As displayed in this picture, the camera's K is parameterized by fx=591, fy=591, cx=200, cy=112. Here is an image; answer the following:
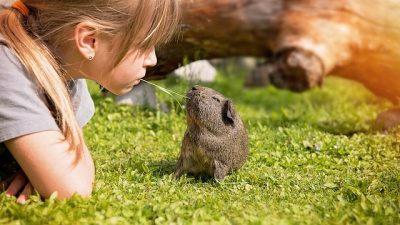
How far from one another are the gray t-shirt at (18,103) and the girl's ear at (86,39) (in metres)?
0.36

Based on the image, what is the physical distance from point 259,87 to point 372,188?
6903 millimetres

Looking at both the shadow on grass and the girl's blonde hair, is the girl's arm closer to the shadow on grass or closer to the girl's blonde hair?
the girl's blonde hair

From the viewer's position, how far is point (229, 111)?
4082mm

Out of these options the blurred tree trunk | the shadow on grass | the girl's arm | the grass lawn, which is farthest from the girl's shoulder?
the blurred tree trunk

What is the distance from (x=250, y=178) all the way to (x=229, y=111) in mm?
490

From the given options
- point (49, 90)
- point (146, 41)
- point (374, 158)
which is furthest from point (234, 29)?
point (49, 90)

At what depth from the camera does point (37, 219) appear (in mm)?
3135

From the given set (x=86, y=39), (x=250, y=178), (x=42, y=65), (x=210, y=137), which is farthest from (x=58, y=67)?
(x=250, y=178)

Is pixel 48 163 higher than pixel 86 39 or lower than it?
lower

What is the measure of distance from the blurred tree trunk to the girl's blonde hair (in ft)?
9.47

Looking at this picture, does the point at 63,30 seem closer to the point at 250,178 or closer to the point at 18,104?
the point at 18,104

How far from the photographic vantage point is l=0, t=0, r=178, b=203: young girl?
339cm

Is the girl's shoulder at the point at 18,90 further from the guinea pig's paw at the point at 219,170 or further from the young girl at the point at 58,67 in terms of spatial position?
the guinea pig's paw at the point at 219,170

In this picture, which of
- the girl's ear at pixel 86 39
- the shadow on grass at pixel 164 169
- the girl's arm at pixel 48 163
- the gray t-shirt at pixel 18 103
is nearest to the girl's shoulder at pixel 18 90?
the gray t-shirt at pixel 18 103
